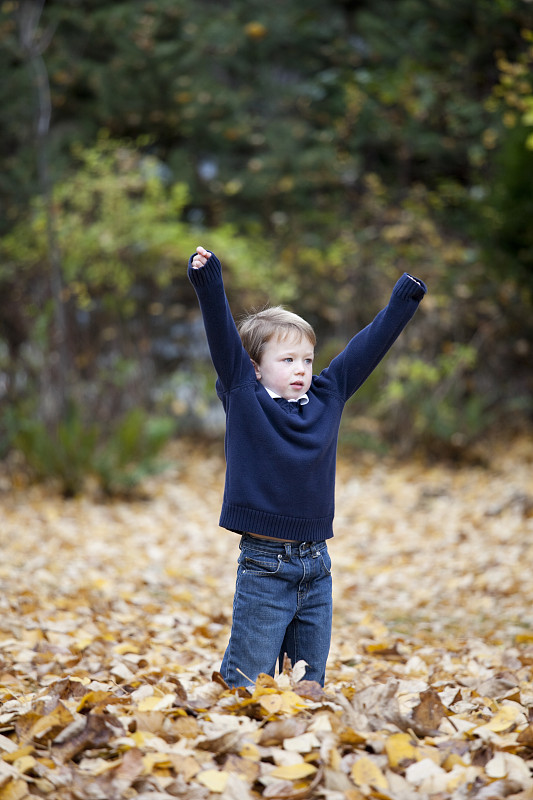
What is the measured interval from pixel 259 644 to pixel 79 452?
4217mm

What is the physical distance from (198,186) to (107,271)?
332 cm

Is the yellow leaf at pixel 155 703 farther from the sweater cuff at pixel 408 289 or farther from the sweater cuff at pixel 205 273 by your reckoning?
the sweater cuff at pixel 408 289

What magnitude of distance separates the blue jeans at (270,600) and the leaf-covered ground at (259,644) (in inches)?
4.6

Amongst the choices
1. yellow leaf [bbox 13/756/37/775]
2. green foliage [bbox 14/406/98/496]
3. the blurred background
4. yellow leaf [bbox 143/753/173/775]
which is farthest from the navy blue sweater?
green foliage [bbox 14/406/98/496]

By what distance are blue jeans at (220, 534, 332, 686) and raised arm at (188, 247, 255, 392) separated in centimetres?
46

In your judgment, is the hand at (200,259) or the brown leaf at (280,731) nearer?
the brown leaf at (280,731)

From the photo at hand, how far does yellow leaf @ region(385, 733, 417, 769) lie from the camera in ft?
5.66

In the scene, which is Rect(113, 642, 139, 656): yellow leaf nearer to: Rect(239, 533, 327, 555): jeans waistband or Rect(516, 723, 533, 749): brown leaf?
Rect(239, 533, 327, 555): jeans waistband

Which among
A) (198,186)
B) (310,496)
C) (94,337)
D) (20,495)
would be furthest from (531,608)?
(198,186)

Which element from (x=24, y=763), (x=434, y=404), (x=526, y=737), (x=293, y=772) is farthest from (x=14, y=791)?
(x=434, y=404)

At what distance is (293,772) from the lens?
1669mm

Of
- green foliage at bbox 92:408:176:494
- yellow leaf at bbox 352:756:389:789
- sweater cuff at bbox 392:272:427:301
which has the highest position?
sweater cuff at bbox 392:272:427:301

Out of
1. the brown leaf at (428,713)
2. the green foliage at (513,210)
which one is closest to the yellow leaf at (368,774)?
the brown leaf at (428,713)

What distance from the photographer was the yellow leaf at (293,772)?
1.66 meters
